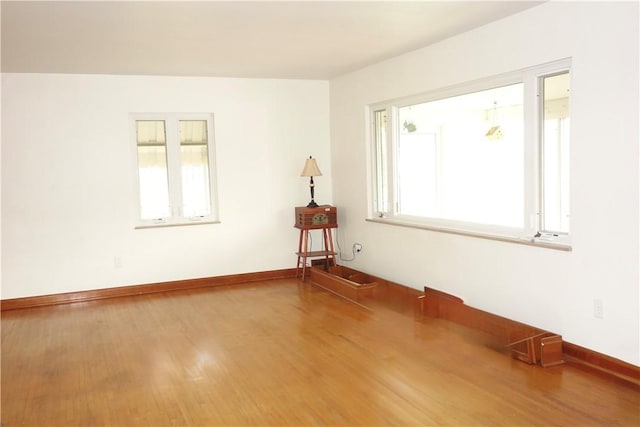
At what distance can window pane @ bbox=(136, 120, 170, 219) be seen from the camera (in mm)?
6578

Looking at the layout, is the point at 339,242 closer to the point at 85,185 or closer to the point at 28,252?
the point at 85,185

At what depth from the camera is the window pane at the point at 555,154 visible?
406 centimetres

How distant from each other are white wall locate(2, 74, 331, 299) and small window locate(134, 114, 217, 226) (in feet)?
0.42

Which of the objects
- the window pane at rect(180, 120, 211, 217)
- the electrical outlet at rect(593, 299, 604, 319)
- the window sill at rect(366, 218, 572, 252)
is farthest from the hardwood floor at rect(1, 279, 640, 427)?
the window pane at rect(180, 120, 211, 217)

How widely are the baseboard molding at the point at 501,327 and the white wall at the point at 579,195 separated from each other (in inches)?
2.6

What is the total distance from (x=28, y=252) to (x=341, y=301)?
11.1ft

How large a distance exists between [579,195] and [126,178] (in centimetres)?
475

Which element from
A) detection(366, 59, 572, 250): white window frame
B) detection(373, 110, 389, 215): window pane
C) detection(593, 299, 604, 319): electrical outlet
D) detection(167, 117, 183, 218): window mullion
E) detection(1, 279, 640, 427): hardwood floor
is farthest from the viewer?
detection(167, 117, 183, 218): window mullion

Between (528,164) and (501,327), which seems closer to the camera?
(528,164)

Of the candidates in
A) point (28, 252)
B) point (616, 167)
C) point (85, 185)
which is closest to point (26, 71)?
point (85, 185)

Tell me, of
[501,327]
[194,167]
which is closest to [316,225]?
[194,167]

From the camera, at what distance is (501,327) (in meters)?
4.49

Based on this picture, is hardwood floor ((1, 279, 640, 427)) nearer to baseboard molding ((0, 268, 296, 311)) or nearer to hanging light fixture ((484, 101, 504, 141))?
baseboard molding ((0, 268, 296, 311))

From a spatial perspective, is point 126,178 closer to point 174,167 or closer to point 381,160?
point 174,167
